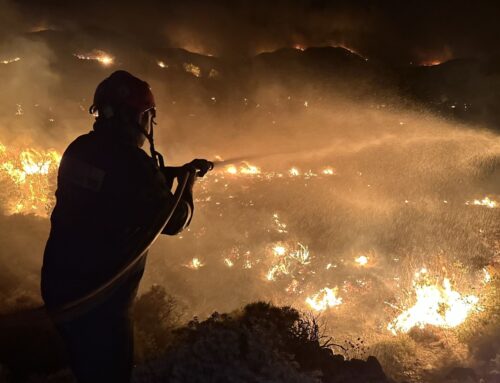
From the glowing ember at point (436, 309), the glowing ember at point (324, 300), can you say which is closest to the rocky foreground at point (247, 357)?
the glowing ember at point (436, 309)

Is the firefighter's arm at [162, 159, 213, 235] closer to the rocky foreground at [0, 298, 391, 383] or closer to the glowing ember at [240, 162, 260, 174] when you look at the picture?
the rocky foreground at [0, 298, 391, 383]

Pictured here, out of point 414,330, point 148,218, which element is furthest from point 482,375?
point 148,218

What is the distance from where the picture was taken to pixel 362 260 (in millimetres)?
26875

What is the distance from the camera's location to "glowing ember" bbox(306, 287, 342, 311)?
23.5 metres

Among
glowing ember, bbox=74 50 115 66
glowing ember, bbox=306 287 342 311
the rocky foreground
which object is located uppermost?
glowing ember, bbox=74 50 115 66

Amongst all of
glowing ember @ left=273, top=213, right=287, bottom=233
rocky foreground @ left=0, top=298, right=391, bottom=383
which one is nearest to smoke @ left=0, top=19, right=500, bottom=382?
glowing ember @ left=273, top=213, right=287, bottom=233

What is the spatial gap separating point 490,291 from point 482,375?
5.81 m

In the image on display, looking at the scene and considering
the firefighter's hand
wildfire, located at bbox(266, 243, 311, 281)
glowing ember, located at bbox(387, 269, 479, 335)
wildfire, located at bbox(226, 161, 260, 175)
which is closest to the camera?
the firefighter's hand

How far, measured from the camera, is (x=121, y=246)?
2.38m

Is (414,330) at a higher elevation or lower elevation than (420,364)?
higher

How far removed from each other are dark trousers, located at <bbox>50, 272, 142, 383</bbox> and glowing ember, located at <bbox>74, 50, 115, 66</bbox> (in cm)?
4192

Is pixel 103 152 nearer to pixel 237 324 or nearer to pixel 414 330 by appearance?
pixel 237 324

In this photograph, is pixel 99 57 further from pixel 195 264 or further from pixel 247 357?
pixel 247 357

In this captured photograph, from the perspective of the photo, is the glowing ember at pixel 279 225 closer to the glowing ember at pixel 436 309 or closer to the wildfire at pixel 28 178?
the glowing ember at pixel 436 309
